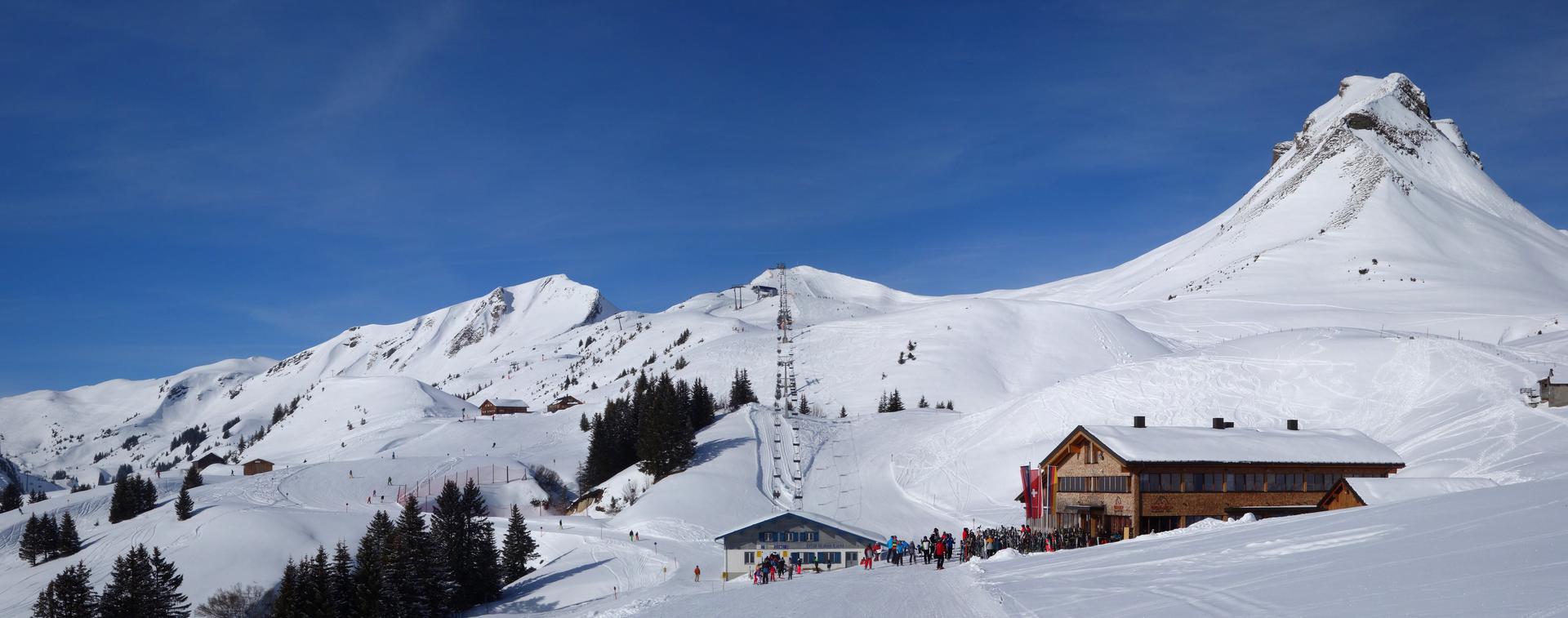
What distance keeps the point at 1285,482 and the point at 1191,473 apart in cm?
481

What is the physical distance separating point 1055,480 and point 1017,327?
9294cm

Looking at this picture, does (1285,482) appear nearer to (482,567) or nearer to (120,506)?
(482,567)

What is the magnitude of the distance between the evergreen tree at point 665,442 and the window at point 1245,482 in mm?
40030

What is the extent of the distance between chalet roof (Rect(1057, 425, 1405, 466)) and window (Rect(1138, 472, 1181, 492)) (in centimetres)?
70

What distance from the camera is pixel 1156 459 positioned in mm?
42812

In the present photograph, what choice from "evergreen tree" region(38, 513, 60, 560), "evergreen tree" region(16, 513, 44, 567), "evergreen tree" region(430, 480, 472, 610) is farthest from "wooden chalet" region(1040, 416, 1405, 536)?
"evergreen tree" region(16, 513, 44, 567)

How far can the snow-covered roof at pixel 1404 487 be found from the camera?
33.4m

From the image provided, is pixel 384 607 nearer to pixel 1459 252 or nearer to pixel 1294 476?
pixel 1294 476

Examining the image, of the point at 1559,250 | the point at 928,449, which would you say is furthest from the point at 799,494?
the point at 1559,250

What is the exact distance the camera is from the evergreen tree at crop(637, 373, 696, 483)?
7438 centimetres

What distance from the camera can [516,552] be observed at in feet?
180

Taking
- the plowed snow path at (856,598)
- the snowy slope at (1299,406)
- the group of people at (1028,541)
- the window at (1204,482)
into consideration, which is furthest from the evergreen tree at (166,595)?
the window at (1204,482)

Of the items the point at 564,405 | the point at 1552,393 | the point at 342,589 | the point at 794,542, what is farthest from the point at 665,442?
the point at 564,405

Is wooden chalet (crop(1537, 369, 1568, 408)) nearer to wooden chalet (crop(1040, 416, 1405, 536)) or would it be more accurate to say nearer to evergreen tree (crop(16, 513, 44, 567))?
wooden chalet (crop(1040, 416, 1405, 536))
